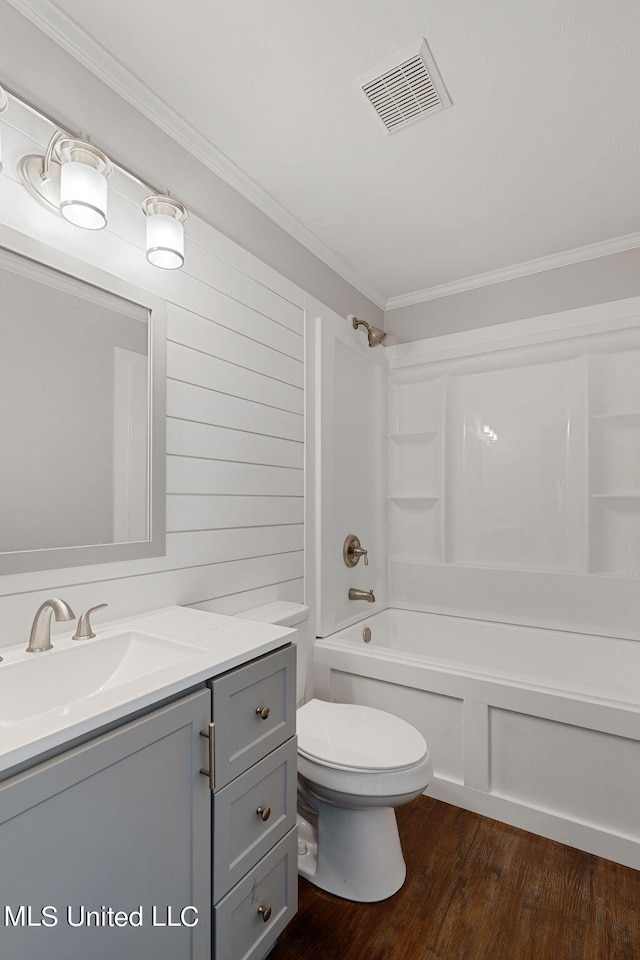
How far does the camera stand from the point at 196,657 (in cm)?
116

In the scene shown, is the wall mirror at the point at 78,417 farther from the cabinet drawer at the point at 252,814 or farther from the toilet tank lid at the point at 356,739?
the toilet tank lid at the point at 356,739

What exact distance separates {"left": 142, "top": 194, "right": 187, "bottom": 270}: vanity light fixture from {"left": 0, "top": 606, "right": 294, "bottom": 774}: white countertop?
3.45ft

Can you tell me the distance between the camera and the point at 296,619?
2.06 meters

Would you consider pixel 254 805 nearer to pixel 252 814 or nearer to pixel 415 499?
pixel 252 814

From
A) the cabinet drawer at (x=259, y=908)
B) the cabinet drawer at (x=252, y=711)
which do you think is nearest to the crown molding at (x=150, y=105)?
the cabinet drawer at (x=252, y=711)

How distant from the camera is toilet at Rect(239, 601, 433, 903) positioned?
1.50m

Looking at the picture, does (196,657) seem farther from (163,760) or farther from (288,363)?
(288,363)

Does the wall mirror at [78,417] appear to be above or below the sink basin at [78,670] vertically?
above

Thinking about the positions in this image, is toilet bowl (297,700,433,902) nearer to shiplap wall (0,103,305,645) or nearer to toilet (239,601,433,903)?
toilet (239,601,433,903)

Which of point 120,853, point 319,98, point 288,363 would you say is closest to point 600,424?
point 288,363

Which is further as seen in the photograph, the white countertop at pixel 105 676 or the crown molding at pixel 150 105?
the crown molding at pixel 150 105

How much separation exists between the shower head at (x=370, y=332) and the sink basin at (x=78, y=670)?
2.04 m

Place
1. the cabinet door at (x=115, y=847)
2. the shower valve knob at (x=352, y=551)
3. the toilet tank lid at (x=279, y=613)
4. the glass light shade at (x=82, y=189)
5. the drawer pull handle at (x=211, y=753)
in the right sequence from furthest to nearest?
the shower valve knob at (x=352, y=551)
the toilet tank lid at (x=279, y=613)
the glass light shade at (x=82, y=189)
the drawer pull handle at (x=211, y=753)
the cabinet door at (x=115, y=847)

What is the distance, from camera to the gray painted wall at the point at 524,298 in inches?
99.6
